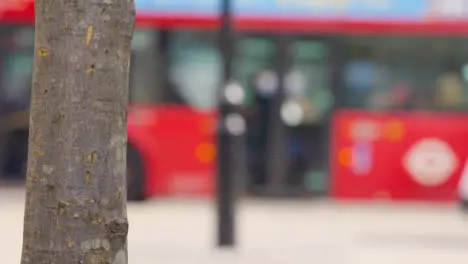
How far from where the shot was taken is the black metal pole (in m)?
11.1

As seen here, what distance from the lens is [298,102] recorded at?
51.5 feet

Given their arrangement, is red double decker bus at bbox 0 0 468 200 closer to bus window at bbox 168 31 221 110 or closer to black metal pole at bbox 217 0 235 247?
bus window at bbox 168 31 221 110

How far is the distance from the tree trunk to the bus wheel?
10.9 metres

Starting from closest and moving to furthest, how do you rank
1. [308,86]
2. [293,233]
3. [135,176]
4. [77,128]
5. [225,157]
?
[77,128] < [225,157] < [293,233] < [135,176] < [308,86]

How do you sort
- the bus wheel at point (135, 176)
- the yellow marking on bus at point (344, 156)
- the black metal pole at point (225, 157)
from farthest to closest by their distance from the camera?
the yellow marking on bus at point (344, 156)
the bus wheel at point (135, 176)
the black metal pole at point (225, 157)

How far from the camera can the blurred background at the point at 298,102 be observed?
604 inches

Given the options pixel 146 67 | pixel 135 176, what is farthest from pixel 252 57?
pixel 135 176

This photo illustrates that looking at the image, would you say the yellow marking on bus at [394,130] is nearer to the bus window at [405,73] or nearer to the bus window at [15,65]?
the bus window at [405,73]

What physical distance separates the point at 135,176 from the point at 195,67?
1.74m

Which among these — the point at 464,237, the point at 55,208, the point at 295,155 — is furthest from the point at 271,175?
the point at 55,208

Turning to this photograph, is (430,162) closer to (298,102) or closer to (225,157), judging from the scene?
(298,102)

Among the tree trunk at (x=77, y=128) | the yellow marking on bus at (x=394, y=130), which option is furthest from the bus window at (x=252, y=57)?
the tree trunk at (x=77, y=128)

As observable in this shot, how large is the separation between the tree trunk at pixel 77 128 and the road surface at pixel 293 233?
5.53m

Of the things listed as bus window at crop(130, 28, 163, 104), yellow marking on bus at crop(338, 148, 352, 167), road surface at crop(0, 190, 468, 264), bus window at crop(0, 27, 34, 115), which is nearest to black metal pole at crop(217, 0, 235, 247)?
road surface at crop(0, 190, 468, 264)
